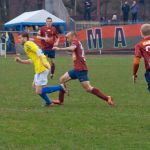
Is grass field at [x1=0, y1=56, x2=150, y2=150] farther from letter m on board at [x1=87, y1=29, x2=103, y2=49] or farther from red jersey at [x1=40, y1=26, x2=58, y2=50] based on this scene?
letter m on board at [x1=87, y1=29, x2=103, y2=49]

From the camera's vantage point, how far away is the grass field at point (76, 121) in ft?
32.5

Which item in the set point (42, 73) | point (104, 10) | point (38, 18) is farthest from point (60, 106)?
point (104, 10)

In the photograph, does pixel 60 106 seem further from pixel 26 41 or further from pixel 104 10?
pixel 104 10

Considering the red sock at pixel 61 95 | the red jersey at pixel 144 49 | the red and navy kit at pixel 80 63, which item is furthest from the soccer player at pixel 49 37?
the red jersey at pixel 144 49

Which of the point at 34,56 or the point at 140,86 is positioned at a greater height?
the point at 34,56

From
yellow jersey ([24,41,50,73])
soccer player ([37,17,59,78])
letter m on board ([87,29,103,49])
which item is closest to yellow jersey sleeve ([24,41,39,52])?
yellow jersey ([24,41,50,73])

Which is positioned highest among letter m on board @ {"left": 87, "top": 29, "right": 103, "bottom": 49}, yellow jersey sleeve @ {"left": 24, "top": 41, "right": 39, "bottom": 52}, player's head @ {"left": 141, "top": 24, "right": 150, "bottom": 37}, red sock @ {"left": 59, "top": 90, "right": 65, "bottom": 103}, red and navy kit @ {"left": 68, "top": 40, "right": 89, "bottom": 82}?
player's head @ {"left": 141, "top": 24, "right": 150, "bottom": 37}

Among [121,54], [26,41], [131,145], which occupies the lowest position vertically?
[121,54]

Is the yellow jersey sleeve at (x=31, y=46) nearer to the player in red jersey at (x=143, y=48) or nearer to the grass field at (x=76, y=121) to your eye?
the grass field at (x=76, y=121)

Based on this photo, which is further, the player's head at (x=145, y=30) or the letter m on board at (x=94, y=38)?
the letter m on board at (x=94, y=38)

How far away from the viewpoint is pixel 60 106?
1467 centimetres

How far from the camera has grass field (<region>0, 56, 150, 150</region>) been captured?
32.5 ft

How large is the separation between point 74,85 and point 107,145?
10.6 m

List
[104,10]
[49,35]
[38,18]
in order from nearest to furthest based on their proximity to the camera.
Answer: [49,35] < [38,18] < [104,10]
